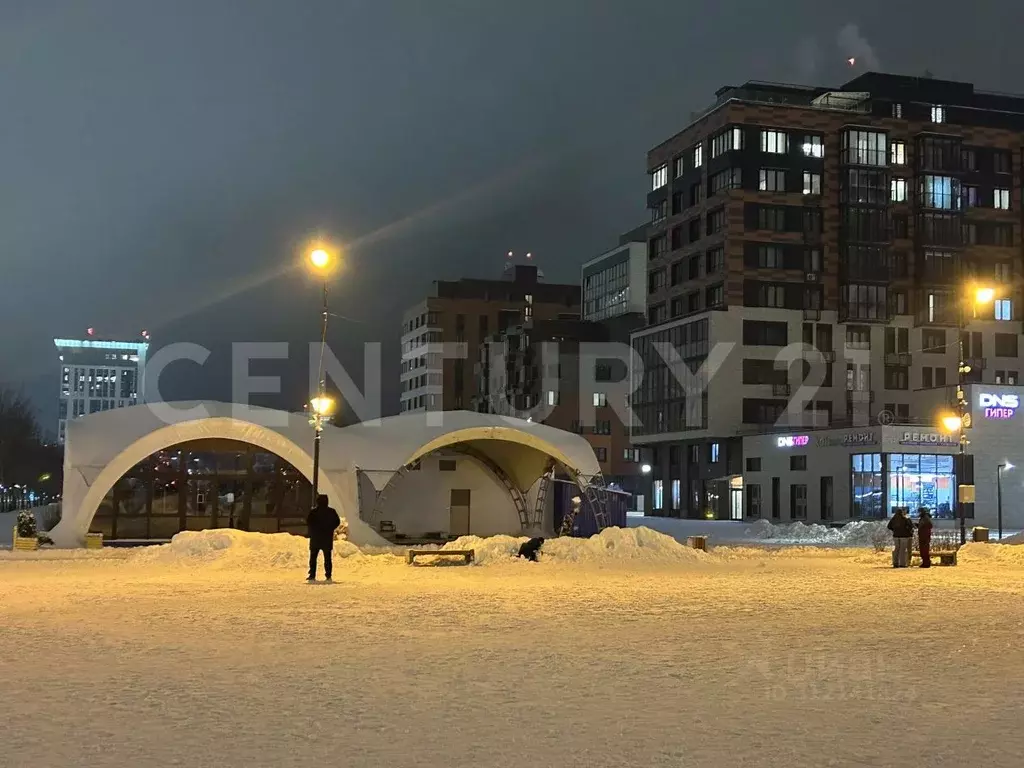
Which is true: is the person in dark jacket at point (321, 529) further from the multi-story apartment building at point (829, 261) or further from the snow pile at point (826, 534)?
the multi-story apartment building at point (829, 261)

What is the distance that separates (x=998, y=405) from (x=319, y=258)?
1841 inches

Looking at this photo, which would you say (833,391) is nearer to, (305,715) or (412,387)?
(305,715)

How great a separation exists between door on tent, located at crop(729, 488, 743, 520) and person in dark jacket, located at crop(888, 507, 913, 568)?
1743 inches

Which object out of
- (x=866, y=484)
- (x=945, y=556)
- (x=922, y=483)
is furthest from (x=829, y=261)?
(x=945, y=556)

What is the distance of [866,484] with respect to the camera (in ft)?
197

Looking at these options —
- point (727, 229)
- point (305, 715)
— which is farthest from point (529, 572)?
point (727, 229)

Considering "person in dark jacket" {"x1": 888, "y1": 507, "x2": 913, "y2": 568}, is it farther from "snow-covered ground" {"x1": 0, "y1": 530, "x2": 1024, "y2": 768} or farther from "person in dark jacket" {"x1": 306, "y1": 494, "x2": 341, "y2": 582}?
"person in dark jacket" {"x1": 306, "y1": 494, "x2": 341, "y2": 582}

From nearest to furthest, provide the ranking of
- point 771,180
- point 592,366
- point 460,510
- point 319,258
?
point 319,258 → point 460,510 → point 771,180 → point 592,366

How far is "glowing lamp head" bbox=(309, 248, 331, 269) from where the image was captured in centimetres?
2470

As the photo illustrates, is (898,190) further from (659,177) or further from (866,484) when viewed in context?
(866,484)

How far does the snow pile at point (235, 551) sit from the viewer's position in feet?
80.9

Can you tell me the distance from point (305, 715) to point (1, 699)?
2.70 metres

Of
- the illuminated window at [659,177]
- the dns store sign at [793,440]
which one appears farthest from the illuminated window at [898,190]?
the dns store sign at [793,440]

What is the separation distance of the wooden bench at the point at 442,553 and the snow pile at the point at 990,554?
1312 centimetres
